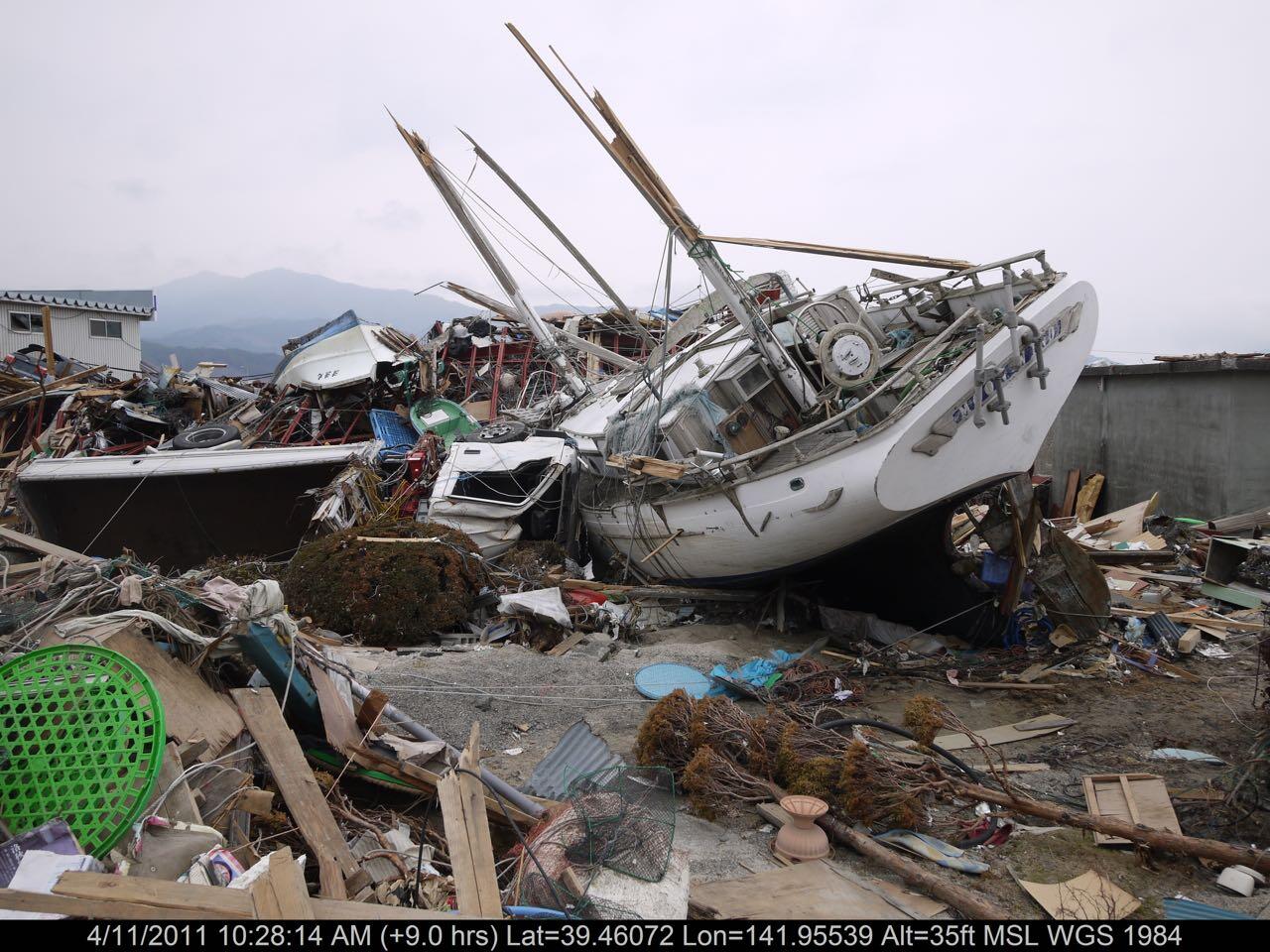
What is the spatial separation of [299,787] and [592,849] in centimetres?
131

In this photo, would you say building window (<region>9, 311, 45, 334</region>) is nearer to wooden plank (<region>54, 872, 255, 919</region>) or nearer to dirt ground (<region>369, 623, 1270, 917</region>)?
dirt ground (<region>369, 623, 1270, 917</region>)

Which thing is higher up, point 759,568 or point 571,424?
point 571,424

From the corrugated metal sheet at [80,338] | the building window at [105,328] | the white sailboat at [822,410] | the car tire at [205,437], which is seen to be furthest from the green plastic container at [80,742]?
the building window at [105,328]

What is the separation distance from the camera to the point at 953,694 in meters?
6.69

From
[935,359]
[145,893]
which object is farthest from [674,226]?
[145,893]

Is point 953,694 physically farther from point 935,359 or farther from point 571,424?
point 571,424

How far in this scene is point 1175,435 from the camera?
12.9m

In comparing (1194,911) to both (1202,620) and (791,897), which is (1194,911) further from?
(1202,620)

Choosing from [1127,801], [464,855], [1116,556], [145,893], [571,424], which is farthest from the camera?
[571,424]

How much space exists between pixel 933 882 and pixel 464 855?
2.16 meters

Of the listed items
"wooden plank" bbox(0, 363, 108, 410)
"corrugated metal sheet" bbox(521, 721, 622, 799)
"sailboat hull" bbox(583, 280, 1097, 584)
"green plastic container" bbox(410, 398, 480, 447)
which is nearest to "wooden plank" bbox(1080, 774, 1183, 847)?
"sailboat hull" bbox(583, 280, 1097, 584)

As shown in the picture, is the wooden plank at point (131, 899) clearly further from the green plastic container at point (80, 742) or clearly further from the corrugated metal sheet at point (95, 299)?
the corrugated metal sheet at point (95, 299)

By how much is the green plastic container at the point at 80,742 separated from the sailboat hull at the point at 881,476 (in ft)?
17.4

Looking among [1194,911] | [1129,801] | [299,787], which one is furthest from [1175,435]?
[299,787]
